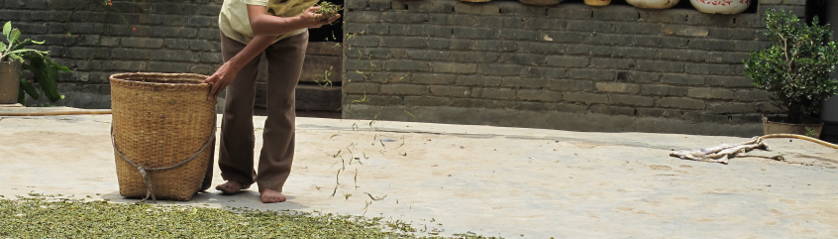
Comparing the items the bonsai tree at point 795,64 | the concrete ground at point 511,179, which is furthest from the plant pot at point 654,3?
the concrete ground at point 511,179

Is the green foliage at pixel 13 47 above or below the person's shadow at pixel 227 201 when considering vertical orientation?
above

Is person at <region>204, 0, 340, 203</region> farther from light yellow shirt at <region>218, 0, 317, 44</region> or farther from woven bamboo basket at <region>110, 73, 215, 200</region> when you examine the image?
woven bamboo basket at <region>110, 73, 215, 200</region>

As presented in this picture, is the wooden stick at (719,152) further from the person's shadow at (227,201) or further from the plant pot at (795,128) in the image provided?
the person's shadow at (227,201)

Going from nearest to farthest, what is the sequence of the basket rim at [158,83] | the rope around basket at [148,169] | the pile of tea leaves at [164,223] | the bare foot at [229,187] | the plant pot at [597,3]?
the pile of tea leaves at [164,223] → the basket rim at [158,83] → the rope around basket at [148,169] → the bare foot at [229,187] → the plant pot at [597,3]

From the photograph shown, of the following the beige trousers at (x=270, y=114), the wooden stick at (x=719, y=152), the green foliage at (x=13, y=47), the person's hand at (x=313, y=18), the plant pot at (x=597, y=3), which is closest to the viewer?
the person's hand at (x=313, y=18)

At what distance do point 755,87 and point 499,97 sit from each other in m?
2.03

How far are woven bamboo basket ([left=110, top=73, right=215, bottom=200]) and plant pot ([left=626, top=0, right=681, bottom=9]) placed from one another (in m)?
5.19

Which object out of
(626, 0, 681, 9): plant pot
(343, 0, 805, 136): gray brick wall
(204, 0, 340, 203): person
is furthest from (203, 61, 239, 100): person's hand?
(626, 0, 681, 9): plant pot

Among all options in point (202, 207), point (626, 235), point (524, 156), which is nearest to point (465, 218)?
point (626, 235)

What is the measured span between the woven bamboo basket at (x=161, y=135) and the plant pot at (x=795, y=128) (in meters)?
5.51

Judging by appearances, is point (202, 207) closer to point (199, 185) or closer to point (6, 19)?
point (199, 185)

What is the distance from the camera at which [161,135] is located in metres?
5.21

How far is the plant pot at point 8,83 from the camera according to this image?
8.98 m

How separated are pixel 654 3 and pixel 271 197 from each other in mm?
5214
